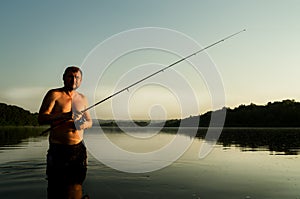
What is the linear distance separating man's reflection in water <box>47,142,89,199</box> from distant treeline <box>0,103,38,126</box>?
567ft

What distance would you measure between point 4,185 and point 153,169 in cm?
580

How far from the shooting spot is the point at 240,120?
13138 centimetres

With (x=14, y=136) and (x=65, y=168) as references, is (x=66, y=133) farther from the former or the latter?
(x=14, y=136)

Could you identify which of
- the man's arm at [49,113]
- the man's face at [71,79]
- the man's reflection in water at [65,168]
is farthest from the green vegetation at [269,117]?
the man's arm at [49,113]

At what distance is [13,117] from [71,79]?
187m

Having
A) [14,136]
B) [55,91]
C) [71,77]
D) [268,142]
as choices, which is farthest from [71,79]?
[14,136]

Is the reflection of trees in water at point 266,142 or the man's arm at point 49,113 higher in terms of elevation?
the man's arm at point 49,113

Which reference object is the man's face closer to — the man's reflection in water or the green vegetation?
the man's reflection in water

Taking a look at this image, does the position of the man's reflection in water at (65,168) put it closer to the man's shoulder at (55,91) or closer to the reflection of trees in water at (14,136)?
the man's shoulder at (55,91)

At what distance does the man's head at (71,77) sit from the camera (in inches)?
321

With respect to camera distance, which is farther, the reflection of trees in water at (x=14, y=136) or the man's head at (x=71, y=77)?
the reflection of trees in water at (x=14, y=136)

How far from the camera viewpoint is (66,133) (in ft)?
27.0

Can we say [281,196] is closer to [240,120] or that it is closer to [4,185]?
[4,185]

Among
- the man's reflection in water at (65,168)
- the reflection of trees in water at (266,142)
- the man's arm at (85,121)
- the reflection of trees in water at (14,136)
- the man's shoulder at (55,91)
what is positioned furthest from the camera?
the reflection of trees in water at (14,136)
